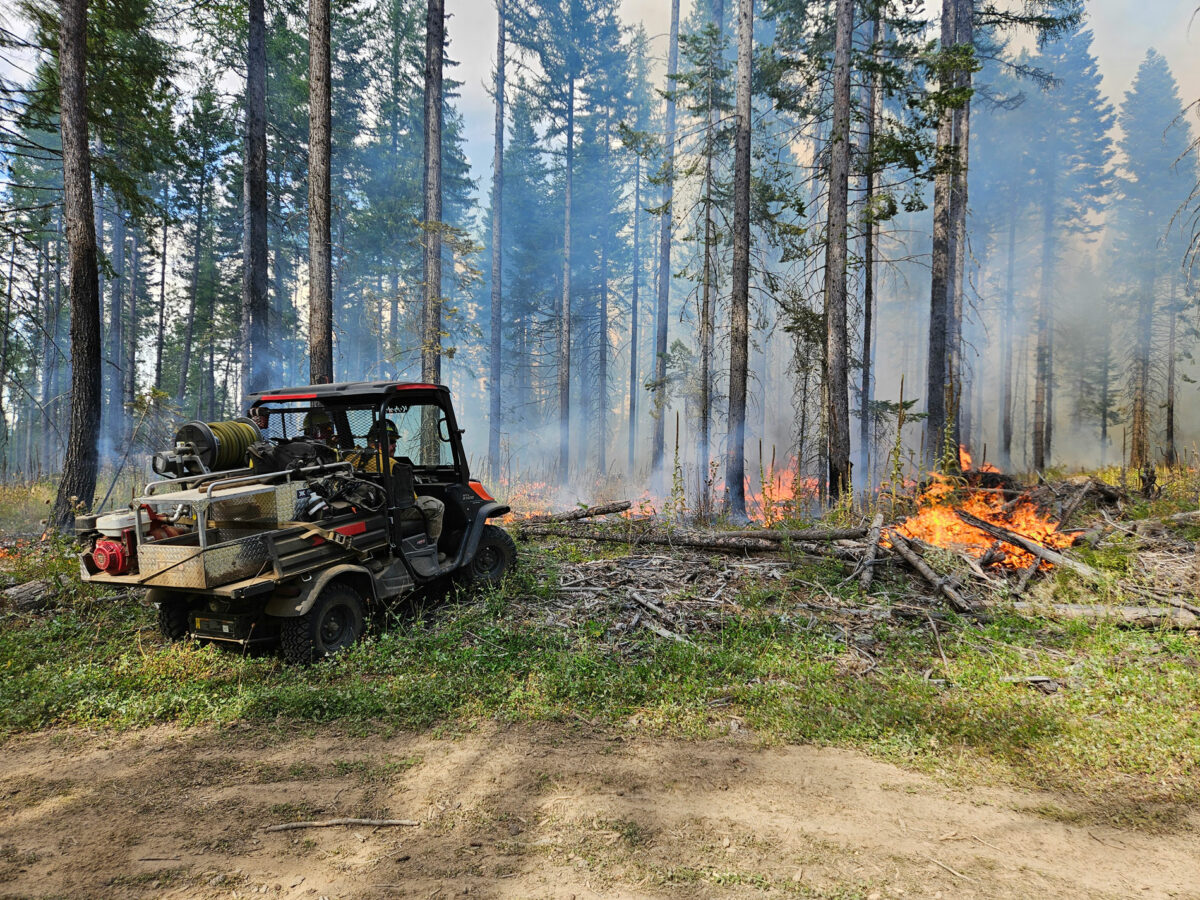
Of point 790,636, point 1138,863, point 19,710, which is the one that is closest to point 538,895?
point 1138,863

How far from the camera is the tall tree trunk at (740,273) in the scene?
13.1 metres

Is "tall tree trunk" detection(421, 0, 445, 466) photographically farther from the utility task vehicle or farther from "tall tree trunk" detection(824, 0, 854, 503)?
"tall tree trunk" detection(824, 0, 854, 503)

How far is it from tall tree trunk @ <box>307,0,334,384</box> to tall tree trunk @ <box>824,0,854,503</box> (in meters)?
9.99

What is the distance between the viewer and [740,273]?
13.7 m

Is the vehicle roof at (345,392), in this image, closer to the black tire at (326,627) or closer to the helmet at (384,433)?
the helmet at (384,433)

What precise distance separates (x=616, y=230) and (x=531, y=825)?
3408 centimetres

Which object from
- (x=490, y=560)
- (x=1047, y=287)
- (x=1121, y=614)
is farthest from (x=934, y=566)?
(x=1047, y=287)

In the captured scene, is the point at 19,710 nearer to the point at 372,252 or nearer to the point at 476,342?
the point at 372,252

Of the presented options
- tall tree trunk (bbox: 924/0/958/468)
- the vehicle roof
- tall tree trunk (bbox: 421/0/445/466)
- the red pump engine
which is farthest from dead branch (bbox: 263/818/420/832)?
tall tree trunk (bbox: 924/0/958/468)

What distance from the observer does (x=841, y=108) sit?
12508mm

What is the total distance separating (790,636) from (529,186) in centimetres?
3465

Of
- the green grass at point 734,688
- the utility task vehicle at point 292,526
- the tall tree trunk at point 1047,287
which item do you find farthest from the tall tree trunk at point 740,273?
the tall tree trunk at point 1047,287

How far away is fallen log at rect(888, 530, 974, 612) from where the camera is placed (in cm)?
659

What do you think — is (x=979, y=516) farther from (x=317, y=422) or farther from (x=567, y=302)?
(x=567, y=302)
